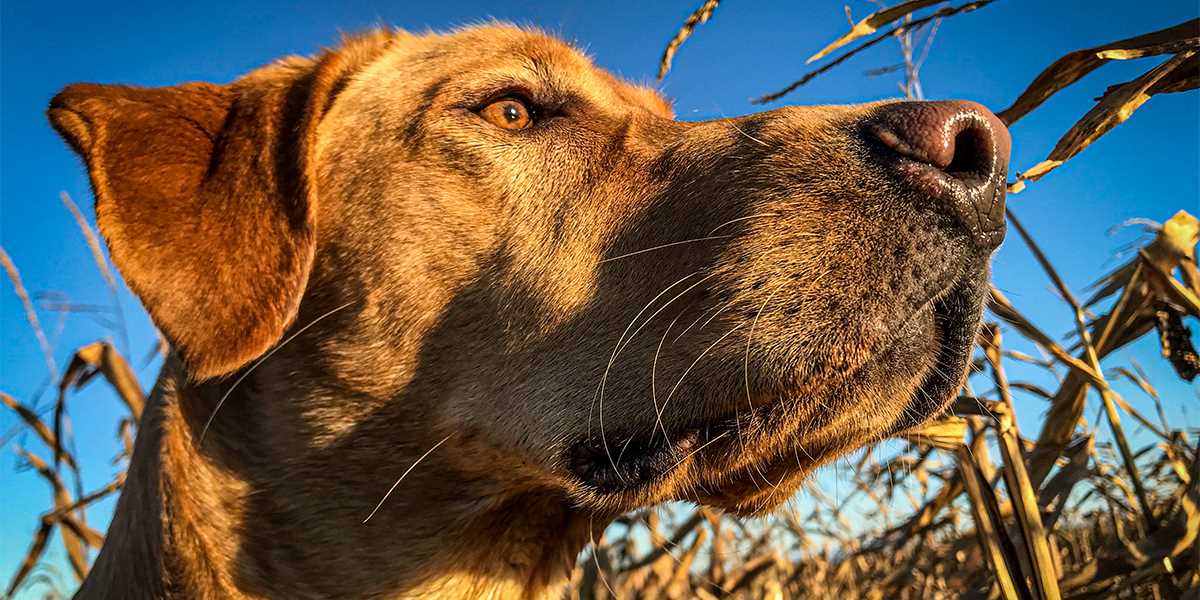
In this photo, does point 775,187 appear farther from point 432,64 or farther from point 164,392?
point 164,392

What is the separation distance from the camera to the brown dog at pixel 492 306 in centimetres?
193

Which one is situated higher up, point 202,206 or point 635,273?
point 202,206

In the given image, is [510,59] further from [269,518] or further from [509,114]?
[269,518]

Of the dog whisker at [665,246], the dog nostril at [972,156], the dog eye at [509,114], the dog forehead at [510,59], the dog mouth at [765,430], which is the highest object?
the dog forehead at [510,59]

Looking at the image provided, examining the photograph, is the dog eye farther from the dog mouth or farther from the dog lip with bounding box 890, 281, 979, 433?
the dog lip with bounding box 890, 281, 979, 433

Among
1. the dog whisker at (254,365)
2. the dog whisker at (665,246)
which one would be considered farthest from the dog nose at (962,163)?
the dog whisker at (254,365)

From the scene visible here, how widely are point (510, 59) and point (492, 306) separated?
845 mm

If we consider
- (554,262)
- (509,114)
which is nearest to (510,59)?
(509,114)

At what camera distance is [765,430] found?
1976 millimetres

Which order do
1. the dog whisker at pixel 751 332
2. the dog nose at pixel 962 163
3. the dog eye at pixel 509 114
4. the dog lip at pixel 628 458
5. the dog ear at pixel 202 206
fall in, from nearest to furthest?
the dog nose at pixel 962 163 → the dog whisker at pixel 751 332 → the dog lip at pixel 628 458 → the dog ear at pixel 202 206 → the dog eye at pixel 509 114

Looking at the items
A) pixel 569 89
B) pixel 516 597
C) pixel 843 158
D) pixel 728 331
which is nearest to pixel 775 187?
pixel 843 158

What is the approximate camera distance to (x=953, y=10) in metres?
2.50

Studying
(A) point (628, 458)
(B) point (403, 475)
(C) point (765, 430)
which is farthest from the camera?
(B) point (403, 475)

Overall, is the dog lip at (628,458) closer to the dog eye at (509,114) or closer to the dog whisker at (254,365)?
the dog whisker at (254,365)
